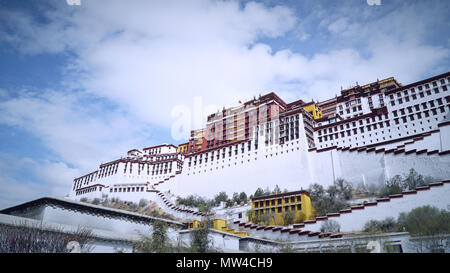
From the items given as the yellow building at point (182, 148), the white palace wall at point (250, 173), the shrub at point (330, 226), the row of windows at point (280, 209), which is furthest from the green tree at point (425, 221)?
the yellow building at point (182, 148)

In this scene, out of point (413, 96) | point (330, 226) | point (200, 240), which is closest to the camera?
point (200, 240)

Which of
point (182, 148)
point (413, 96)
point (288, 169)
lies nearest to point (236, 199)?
point (288, 169)

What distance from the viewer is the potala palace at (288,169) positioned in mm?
19516

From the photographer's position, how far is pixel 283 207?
33000 mm

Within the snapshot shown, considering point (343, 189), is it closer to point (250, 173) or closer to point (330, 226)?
point (330, 226)

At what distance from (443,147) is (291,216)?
16716 millimetres

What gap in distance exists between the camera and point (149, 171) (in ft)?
203

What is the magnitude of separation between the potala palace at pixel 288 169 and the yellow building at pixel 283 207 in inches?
4.5

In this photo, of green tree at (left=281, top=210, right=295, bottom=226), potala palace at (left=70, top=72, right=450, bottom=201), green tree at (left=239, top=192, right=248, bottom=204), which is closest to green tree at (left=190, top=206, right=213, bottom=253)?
green tree at (left=281, top=210, right=295, bottom=226)

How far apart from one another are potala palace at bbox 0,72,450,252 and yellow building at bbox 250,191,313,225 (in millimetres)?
113

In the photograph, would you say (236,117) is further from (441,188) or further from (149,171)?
(441,188)

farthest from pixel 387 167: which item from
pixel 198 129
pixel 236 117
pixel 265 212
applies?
pixel 198 129

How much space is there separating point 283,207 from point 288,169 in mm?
10102

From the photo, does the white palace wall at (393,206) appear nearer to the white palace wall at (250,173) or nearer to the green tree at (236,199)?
the white palace wall at (250,173)
